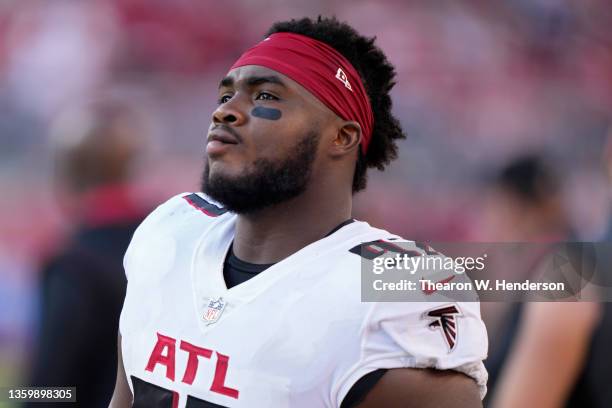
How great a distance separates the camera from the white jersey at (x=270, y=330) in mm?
1601

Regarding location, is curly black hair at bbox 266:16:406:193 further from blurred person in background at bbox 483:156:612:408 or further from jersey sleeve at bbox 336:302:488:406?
blurred person in background at bbox 483:156:612:408

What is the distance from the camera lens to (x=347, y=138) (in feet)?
6.48

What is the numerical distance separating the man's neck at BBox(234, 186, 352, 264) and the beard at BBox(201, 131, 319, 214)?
0.10 ft

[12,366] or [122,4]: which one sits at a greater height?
[122,4]

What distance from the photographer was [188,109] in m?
4.79

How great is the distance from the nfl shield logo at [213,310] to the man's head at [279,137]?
0.21 meters

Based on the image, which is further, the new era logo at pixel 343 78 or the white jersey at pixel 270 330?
the new era logo at pixel 343 78

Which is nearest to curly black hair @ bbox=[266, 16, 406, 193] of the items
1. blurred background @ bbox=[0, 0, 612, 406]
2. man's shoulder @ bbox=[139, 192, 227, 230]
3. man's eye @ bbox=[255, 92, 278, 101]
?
man's eye @ bbox=[255, 92, 278, 101]

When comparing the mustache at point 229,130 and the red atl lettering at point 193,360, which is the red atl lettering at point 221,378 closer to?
the red atl lettering at point 193,360

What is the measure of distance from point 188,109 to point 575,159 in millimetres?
2046

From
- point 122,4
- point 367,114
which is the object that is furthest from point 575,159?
point 367,114

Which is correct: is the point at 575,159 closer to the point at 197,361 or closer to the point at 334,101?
the point at 334,101

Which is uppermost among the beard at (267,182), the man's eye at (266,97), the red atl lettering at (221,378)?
the man's eye at (266,97)

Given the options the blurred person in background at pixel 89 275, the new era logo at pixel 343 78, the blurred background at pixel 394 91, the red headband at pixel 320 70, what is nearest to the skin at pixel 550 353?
the red headband at pixel 320 70
